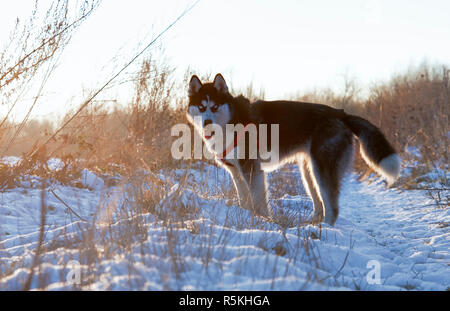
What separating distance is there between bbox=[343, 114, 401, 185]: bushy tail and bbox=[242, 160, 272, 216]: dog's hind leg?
1.22m

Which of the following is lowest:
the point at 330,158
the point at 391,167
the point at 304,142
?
the point at 391,167

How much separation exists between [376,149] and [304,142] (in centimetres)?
84

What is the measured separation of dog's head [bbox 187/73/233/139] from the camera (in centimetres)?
482

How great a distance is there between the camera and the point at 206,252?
2.21 m

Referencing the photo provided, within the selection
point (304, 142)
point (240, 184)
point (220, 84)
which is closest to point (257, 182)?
point (240, 184)

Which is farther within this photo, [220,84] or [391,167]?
[220,84]

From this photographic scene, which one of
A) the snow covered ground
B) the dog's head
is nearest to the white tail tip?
the snow covered ground

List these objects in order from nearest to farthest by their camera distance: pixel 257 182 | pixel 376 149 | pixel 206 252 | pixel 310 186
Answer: pixel 206 252
pixel 376 149
pixel 257 182
pixel 310 186

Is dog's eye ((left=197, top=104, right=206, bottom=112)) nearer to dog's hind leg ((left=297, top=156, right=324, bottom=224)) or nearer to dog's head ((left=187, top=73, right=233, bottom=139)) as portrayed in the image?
dog's head ((left=187, top=73, right=233, bottom=139))

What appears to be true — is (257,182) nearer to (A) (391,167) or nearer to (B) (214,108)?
(B) (214,108)

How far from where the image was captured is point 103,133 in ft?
16.0

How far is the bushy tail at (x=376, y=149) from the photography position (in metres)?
4.06

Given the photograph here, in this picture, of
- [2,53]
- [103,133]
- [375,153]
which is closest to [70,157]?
[103,133]
